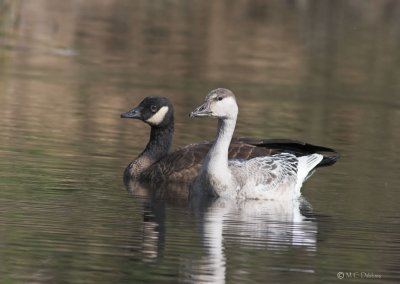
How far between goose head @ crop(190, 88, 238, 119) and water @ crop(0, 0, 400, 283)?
1.01m

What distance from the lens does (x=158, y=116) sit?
16.9 metres

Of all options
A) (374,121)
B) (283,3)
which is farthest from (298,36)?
(374,121)

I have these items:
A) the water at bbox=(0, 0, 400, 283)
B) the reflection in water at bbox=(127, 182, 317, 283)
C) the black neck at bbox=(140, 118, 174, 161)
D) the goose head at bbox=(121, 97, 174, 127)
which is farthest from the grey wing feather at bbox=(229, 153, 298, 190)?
the goose head at bbox=(121, 97, 174, 127)

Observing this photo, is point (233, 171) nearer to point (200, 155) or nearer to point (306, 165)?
point (306, 165)

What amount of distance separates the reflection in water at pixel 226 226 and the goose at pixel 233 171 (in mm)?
151

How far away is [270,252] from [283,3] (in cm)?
3439

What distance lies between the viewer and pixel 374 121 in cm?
2178

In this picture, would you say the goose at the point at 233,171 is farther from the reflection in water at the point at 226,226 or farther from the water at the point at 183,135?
the water at the point at 183,135

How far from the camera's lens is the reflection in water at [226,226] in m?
10.8

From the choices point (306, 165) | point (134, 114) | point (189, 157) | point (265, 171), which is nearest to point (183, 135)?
point (134, 114)

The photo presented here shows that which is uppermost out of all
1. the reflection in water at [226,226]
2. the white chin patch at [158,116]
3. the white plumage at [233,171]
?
the white chin patch at [158,116]

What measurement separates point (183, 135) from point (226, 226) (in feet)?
21.4

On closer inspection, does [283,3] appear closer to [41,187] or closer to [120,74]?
[120,74]

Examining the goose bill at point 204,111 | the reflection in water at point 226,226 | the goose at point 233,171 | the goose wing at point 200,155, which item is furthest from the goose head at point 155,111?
the goose bill at point 204,111
